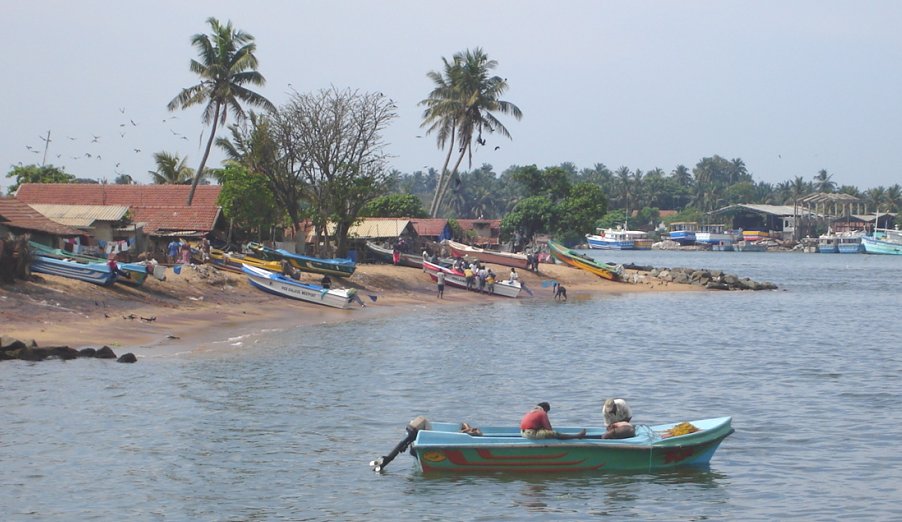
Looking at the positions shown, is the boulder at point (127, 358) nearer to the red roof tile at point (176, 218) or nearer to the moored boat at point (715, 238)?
the red roof tile at point (176, 218)

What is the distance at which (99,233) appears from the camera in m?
47.1

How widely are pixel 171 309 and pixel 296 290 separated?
828 centimetres

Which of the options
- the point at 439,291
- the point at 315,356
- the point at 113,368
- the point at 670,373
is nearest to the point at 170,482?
the point at 113,368

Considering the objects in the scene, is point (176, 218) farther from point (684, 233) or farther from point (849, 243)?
point (684, 233)

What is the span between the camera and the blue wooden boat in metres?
35.8

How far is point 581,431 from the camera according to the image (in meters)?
17.9

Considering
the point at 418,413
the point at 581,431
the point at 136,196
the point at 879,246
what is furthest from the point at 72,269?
the point at 879,246

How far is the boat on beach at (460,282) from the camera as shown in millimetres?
55938

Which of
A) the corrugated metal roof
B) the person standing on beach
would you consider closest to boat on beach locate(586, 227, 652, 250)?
the person standing on beach

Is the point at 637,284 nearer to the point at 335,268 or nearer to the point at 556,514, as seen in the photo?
the point at 335,268

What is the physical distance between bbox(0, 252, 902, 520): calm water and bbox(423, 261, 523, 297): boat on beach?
1438cm

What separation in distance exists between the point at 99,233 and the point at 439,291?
15.9 m

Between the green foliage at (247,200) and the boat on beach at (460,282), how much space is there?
8.63 metres

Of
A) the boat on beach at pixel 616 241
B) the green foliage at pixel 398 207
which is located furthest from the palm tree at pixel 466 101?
the boat on beach at pixel 616 241
